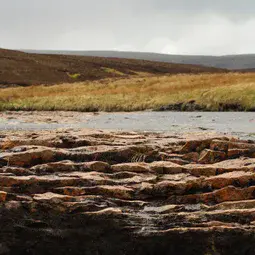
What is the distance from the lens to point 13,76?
9188cm

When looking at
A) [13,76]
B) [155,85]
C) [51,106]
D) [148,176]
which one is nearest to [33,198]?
[148,176]

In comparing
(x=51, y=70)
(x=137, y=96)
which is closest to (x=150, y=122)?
(x=137, y=96)

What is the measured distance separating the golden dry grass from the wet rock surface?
2311 centimetres

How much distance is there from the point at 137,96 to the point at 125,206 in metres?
31.2

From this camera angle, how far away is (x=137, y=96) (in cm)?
4531

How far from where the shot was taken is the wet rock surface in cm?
1429

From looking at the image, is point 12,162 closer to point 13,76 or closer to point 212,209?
point 212,209

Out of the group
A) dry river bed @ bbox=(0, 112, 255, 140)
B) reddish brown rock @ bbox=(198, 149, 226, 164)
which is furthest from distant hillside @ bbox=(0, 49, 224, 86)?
reddish brown rock @ bbox=(198, 149, 226, 164)

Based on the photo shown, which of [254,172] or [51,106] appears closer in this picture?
[254,172]


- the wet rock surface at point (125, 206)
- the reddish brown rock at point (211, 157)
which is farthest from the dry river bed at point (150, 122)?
the wet rock surface at point (125, 206)

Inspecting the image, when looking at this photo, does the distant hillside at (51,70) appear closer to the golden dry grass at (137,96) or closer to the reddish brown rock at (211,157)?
the golden dry grass at (137,96)

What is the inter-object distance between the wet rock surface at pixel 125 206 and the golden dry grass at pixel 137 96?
23.1 metres

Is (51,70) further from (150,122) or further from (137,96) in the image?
(150,122)

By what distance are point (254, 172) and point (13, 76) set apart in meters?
81.3
